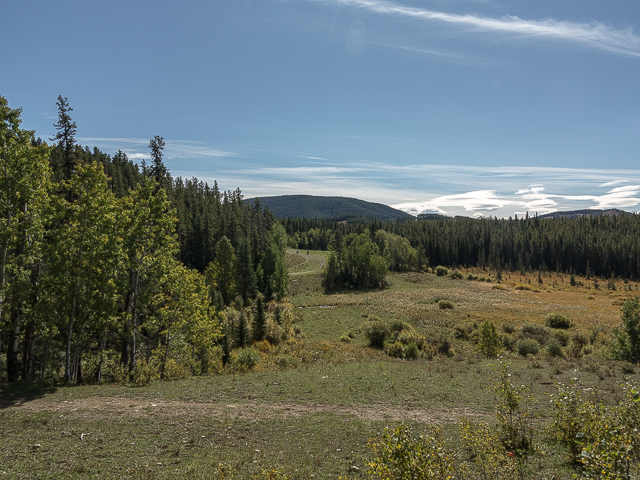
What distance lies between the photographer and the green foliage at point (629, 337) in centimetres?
2188

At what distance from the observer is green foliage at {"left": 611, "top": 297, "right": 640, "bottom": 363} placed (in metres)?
21.9

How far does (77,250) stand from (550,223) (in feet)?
698

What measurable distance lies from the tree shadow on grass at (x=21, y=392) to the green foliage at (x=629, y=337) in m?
32.5

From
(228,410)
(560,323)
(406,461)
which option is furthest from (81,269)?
(560,323)

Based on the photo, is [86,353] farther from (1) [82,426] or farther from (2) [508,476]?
(2) [508,476]

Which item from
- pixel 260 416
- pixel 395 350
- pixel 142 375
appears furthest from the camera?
pixel 395 350

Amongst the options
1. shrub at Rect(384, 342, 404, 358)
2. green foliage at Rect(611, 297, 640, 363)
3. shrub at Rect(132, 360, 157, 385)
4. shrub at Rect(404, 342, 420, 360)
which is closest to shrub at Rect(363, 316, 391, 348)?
shrub at Rect(384, 342, 404, 358)

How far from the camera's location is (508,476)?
19.5ft

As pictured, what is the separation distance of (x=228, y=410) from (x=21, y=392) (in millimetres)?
8328

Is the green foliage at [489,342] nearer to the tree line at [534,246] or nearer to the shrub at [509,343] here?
the shrub at [509,343]

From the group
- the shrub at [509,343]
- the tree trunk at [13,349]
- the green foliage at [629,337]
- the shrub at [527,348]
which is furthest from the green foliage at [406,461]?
the shrub at [509,343]

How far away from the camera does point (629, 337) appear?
22.3 meters

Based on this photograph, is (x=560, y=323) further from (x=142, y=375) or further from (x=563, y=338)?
(x=142, y=375)

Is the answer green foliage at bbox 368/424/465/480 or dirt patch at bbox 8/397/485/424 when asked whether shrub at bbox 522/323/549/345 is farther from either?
green foliage at bbox 368/424/465/480
